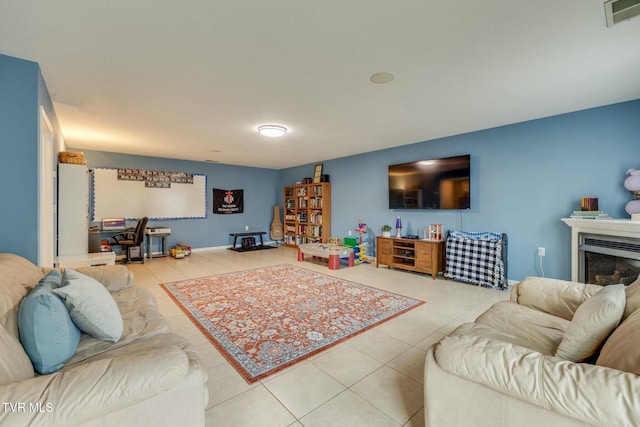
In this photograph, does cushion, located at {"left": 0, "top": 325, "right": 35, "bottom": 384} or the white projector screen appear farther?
the white projector screen

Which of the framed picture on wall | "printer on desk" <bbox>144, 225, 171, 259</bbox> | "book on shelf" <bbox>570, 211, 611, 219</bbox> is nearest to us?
"book on shelf" <bbox>570, 211, 611, 219</bbox>

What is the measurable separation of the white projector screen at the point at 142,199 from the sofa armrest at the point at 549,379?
6858 millimetres

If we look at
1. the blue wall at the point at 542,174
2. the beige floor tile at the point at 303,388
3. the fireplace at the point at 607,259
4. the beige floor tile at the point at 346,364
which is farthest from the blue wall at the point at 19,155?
the fireplace at the point at 607,259

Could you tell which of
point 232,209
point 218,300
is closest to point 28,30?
point 218,300

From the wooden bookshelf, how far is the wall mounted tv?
1.96 m

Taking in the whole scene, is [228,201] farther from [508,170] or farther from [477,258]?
[508,170]

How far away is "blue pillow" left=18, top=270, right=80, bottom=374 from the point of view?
1.13 m

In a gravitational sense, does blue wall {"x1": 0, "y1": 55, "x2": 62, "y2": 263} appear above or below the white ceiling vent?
below

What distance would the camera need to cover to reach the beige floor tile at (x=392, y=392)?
1.54m

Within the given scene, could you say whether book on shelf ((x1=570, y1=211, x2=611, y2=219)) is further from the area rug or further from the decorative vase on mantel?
the area rug

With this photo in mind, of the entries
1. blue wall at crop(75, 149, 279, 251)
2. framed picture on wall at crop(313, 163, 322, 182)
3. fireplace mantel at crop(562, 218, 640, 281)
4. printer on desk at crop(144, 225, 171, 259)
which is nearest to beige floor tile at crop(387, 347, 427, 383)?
fireplace mantel at crop(562, 218, 640, 281)

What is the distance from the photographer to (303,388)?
68.8 inches

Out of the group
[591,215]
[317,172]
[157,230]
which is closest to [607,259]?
[591,215]

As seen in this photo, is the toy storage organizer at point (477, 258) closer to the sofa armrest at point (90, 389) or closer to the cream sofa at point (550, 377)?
the cream sofa at point (550, 377)
